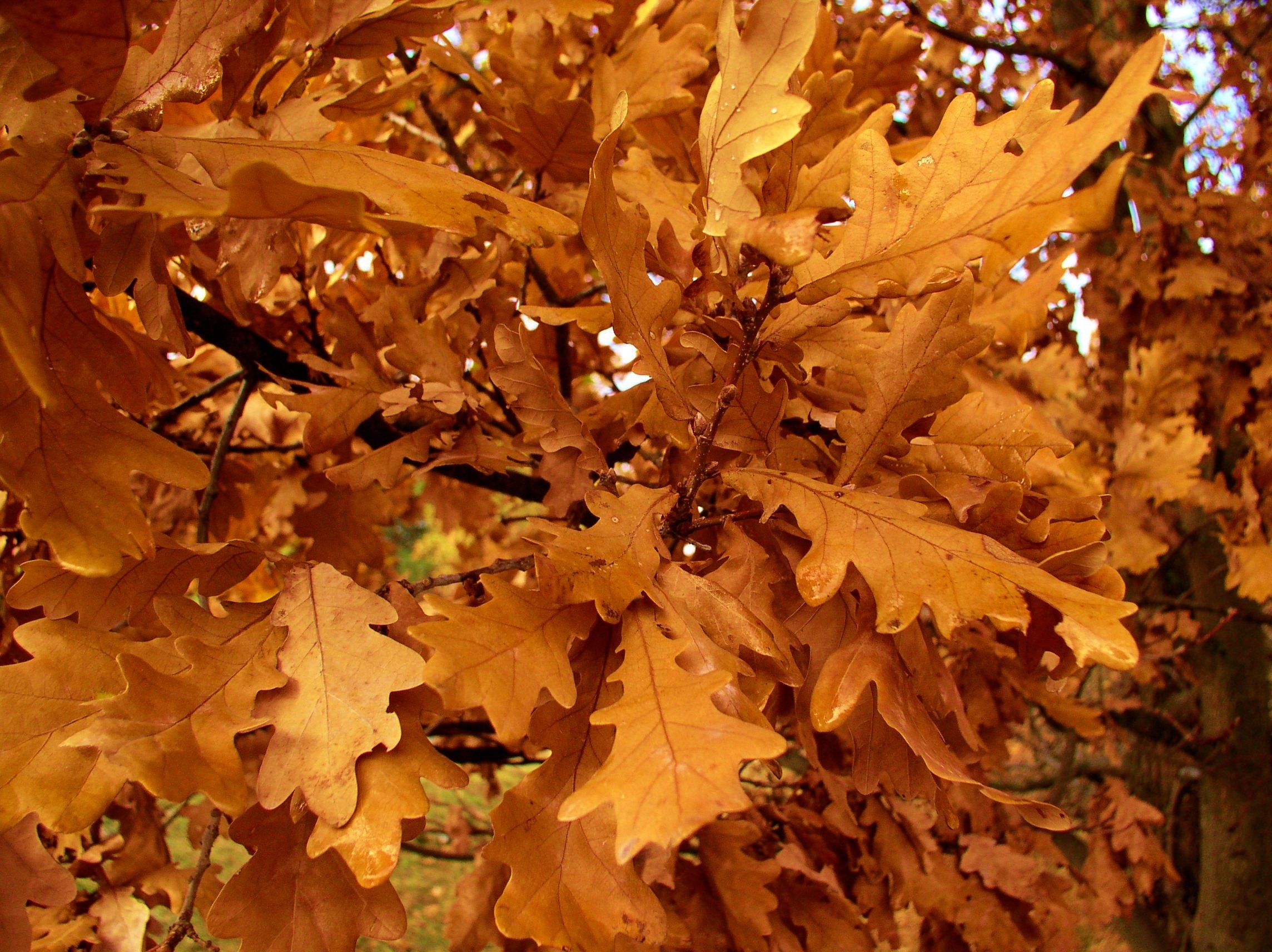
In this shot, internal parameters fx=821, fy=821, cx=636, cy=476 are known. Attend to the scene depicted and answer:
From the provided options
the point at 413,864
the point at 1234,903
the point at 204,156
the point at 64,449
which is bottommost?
the point at 413,864

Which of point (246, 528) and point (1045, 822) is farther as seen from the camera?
point (246, 528)

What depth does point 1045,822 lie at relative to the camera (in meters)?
0.80

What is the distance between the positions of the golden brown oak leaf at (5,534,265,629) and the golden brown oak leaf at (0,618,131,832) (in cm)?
6

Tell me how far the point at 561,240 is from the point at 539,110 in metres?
0.41

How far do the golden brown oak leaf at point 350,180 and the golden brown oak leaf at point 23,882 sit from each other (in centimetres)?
63

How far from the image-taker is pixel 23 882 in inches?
32.6

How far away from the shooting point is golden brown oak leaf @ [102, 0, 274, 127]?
2.80 ft

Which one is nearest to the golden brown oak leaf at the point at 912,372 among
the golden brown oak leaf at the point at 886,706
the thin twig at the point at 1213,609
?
the golden brown oak leaf at the point at 886,706

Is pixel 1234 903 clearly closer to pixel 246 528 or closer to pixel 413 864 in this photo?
pixel 246 528

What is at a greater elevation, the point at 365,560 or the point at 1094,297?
the point at 1094,297

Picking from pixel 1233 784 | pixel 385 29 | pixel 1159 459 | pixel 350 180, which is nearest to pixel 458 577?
pixel 350 180

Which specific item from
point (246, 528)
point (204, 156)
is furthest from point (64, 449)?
point (246, 528)

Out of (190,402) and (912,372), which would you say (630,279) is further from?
(190,402)

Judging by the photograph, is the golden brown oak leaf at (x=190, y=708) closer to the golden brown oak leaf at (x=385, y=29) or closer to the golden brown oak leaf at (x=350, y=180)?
the golden brown oak leaf at (x=350, y=180)
